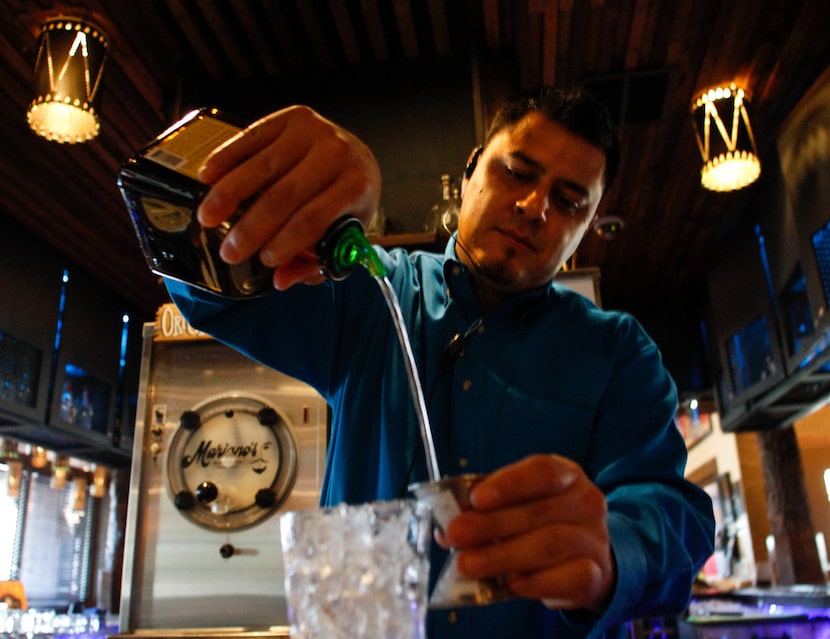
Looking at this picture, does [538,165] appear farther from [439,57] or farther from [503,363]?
[439,57]

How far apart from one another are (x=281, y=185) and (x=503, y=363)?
1.82 ft

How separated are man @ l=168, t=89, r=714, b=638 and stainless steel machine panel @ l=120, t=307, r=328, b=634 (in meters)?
1.43

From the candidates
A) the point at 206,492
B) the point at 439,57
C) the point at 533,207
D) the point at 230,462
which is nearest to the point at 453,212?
the point at 439,57

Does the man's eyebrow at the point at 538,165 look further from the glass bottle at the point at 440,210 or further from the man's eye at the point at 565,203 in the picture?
the glass bottle at the point at 440,210

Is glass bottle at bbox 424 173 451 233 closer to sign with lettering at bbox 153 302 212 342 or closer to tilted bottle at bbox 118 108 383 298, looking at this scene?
sign with lettering at bbox 153 302 212 342

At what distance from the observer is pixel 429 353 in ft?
3.83

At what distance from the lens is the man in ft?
1.77

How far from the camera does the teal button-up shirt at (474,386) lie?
93 cm

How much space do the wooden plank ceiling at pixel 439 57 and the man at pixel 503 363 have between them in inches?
78.6

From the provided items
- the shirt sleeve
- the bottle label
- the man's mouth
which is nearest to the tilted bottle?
the bottle label

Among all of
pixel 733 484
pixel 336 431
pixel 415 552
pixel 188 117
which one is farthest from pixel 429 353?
pixel 733 484

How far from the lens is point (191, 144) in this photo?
0.78 metres

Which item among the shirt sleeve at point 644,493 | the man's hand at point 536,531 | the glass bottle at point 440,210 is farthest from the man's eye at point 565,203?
the glass bottle at point 440,210

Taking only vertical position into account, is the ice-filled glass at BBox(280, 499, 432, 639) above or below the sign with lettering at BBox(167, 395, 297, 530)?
below
